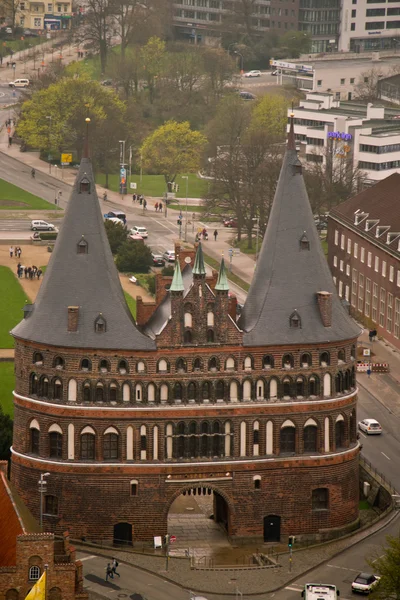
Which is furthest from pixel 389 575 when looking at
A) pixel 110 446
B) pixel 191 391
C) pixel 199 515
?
pixel 199 515

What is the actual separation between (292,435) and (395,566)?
68.8 feet

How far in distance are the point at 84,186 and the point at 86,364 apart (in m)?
11.9

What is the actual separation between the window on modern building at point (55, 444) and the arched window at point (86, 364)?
4.78 m

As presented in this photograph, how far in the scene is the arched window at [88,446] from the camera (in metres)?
153

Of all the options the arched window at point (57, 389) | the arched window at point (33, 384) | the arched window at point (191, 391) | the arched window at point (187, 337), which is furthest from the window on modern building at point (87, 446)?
the arched window at point (187, 337)

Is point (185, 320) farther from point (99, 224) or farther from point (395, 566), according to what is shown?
point (395, 566)

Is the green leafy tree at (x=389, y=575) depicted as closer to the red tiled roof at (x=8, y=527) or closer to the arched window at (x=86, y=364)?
the red tiled roof at (x=8, y=527)

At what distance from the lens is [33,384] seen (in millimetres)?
154250

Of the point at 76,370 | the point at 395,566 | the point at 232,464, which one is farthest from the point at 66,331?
the point at 395,566

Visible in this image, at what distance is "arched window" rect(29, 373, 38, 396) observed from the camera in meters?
154

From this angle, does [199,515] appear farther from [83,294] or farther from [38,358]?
[83,294]

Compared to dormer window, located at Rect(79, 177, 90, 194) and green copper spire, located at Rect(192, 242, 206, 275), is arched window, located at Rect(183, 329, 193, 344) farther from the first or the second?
dormer window, located at Rect(79, 177, 90, 194)

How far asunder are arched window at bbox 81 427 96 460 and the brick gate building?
65 millimetres

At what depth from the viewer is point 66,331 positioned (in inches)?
6009
